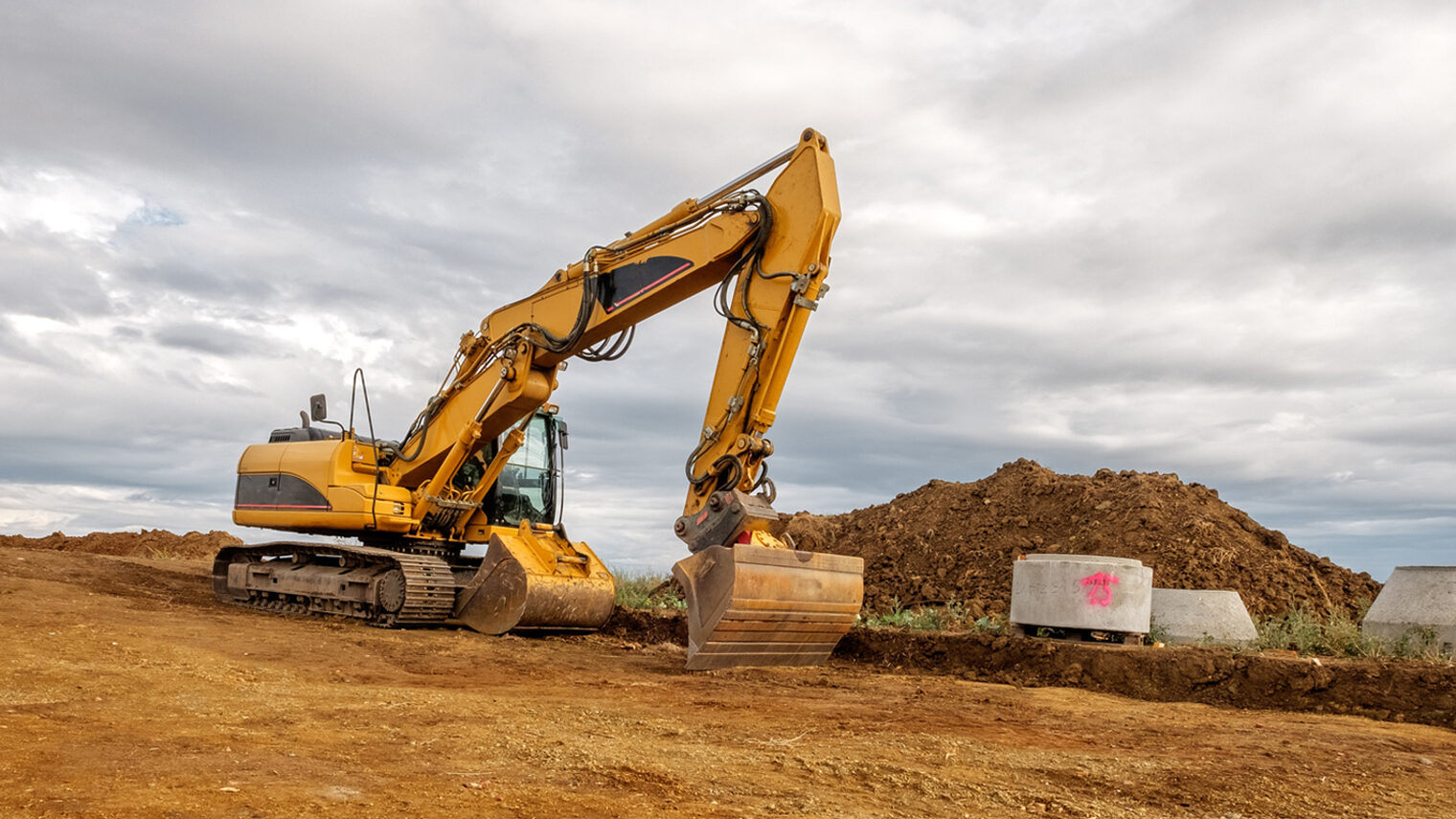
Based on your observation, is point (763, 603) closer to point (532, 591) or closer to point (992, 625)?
point (532, 591)

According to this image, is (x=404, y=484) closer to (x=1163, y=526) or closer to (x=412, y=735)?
(x=412, y=735)

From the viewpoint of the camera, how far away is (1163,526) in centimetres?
1577

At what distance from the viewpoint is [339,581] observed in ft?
39.7

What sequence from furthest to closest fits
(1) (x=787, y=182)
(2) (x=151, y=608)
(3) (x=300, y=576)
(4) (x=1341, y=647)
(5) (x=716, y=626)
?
(3) (x=300, y=576), (2) (x=151, y=608), (4) (x=1341, y=647), (1) (x=787, y=182), (5) (x=716, y=626)

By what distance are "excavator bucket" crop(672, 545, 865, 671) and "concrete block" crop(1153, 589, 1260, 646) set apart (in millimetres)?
4346

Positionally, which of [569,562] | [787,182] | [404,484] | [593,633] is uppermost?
[787,182]

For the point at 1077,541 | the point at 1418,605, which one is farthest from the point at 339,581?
the point at 1418,605

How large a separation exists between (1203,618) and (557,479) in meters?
7.51

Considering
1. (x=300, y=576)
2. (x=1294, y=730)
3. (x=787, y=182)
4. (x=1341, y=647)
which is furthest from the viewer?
(x=300, y=576)

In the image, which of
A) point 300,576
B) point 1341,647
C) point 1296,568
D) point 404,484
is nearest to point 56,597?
point 300,576

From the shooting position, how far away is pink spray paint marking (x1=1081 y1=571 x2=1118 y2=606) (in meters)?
10.8

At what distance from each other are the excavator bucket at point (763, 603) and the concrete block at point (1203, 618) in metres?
4.35

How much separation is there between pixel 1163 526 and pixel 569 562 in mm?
8806

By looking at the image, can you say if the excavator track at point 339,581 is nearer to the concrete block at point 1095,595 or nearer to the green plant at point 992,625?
the green plant at point 992,625
